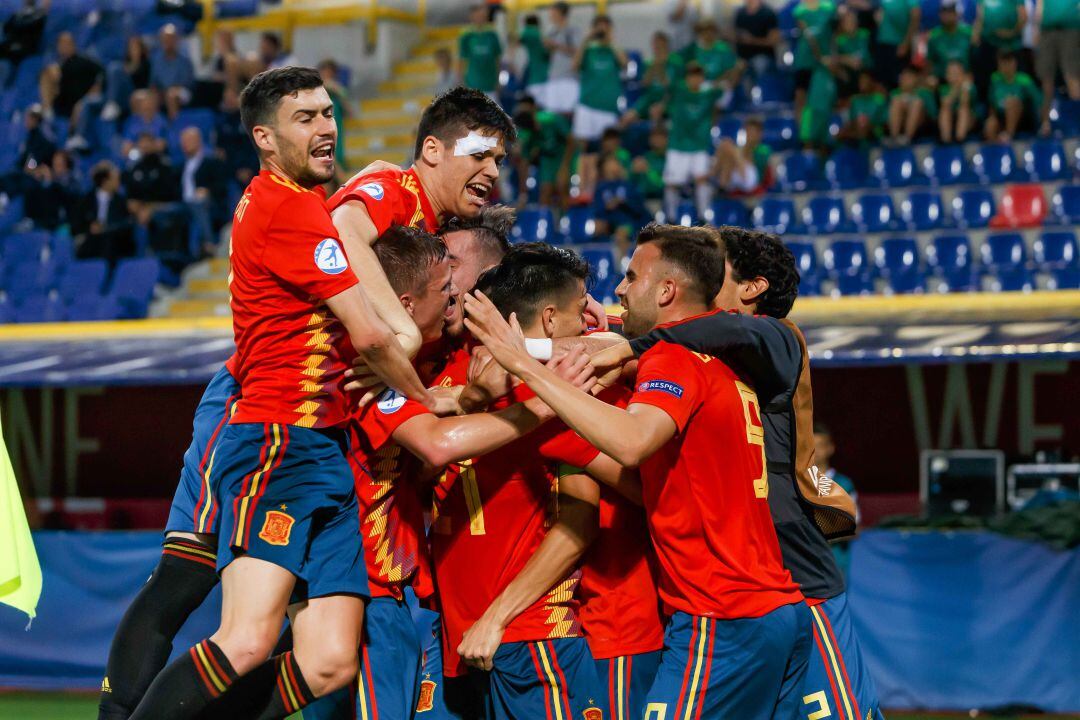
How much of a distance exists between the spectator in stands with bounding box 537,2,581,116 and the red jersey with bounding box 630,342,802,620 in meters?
12.4

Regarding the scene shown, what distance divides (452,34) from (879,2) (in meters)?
7.13

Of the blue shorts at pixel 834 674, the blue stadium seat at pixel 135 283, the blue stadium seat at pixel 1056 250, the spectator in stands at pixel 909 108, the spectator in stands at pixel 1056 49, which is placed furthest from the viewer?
the blue stadium seat at pixel 135 283

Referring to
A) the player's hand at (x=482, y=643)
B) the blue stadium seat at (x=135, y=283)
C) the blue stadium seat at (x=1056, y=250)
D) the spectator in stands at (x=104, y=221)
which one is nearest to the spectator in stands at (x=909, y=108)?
the blue stadium seat at (x=1056, y=250)

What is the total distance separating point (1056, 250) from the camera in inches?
531

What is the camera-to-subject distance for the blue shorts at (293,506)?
15.4ft

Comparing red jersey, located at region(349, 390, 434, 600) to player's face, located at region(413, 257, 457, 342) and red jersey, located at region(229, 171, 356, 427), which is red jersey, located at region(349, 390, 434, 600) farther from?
player's face, located at region(413, 257, 457, 342)

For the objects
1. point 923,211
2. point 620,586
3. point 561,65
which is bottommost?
point 620,586

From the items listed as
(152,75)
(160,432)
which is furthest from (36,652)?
(152,75)

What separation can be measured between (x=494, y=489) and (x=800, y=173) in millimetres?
11105

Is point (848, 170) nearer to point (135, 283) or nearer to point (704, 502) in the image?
point (135, 283)

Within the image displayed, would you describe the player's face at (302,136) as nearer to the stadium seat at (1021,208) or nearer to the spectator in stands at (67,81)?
the stadium seat at (1021,208)

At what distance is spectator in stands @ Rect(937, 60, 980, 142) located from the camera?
47.6 feet

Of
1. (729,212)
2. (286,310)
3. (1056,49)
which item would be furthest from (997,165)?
(286,310)

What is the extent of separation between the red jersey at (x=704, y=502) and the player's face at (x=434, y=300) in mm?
844
